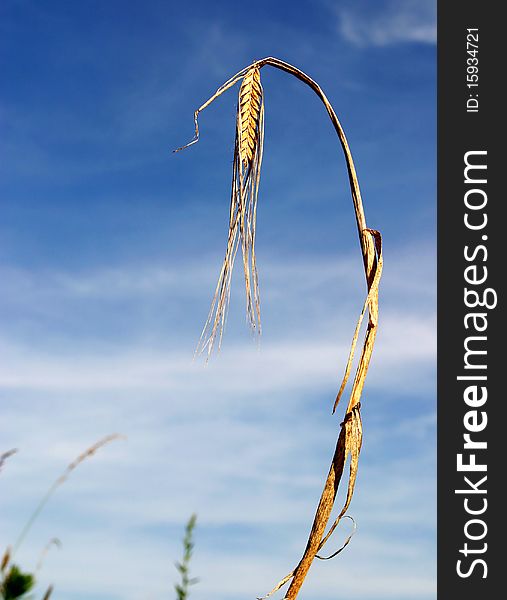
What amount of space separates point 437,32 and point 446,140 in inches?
36.4

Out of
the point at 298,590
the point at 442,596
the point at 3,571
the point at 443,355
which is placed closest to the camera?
the point at 3,571

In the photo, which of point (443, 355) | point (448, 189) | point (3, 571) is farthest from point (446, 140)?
point (3, 571)

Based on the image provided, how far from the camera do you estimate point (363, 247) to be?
4.36 metres

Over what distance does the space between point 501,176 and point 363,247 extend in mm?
1804

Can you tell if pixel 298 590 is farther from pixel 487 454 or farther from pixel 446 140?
pixel 446 140

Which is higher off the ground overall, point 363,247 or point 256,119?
point 256,119

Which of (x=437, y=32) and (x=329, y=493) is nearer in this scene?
(x=329, y=493)

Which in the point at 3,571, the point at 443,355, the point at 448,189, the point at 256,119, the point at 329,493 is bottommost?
the point at 3,571

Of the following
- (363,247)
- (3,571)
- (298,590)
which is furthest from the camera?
(363,247)

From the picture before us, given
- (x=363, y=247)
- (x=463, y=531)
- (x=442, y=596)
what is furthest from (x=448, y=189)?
(x=442, y=596)

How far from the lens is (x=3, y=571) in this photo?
1591 millimetres

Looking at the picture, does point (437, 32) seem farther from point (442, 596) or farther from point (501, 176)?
point (442, 596)

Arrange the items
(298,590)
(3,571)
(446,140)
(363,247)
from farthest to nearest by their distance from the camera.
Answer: (446,140), (363,247), (298,590), (3,571)

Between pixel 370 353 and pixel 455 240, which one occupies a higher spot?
pixel 455 240
